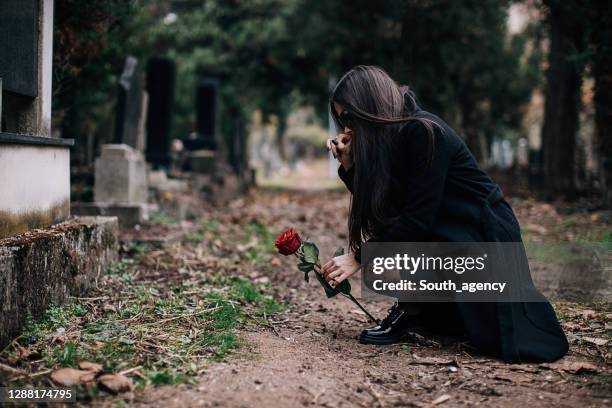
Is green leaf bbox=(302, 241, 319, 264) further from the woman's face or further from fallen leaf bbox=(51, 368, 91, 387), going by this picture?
fallen leaf bbox=(51, 368, 91, 387)

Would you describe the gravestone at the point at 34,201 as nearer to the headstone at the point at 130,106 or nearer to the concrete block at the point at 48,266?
the concrete block at the point at 48,266

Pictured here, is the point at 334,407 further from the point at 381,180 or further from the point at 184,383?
the point at 381,180

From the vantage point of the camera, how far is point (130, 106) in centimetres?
712

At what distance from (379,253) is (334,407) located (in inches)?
38.2

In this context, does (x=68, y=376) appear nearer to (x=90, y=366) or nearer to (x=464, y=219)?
→ (x=90, y=366)

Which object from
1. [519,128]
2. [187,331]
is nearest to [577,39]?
[187,331]

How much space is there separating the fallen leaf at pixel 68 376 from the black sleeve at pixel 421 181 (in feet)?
5.06

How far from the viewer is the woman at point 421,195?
283 cm

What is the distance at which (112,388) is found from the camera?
226 centimetres

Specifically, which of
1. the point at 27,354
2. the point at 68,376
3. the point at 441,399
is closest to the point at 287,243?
the point at 441,399

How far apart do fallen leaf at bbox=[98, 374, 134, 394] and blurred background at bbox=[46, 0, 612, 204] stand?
3359mm

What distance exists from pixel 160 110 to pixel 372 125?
7.86 m

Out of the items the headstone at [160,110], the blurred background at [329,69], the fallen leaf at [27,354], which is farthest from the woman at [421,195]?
the headstone at [160,110]

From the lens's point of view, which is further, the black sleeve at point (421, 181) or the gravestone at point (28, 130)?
the gravestone at point (28, 130)
